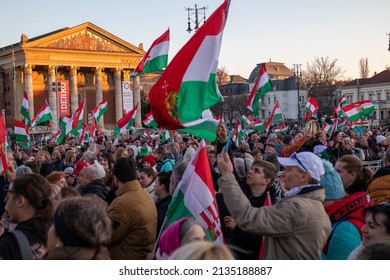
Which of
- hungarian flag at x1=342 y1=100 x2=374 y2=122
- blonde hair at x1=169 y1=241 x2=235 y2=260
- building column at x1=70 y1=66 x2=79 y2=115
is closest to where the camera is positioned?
blonde hair at x1=169 y1=241 x2=235 y2=260

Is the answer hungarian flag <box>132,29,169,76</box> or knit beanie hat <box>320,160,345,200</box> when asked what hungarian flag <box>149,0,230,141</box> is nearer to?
knit beanie hat <box>320,160,345,200</box>

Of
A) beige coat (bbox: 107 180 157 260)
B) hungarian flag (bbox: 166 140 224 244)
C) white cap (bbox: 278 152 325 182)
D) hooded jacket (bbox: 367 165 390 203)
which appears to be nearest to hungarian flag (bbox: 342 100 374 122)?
hooded jacket (bbox: 367 165 390 203)

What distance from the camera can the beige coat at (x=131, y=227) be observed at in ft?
16.1

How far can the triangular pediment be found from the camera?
5906 cm

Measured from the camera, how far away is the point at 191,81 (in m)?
5.18

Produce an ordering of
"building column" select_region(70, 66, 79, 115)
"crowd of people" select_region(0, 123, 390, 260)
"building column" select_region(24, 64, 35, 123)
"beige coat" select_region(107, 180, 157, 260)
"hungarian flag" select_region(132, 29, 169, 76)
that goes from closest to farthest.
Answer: "crowd of people" select_region(0, 123, 390, 260) → "beige coat" select_region(107, 180, 157, 260) → "hungarian flag" select_region(132, 29, 169, 76) → "building column" select_region(24, 64, 35, 123) → "building column" select_region(70, 66, 79, 115)

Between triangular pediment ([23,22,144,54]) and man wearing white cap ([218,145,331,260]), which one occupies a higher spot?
triangular pediment ([23,22,144,54])

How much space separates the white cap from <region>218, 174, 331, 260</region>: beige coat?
10.5 inches

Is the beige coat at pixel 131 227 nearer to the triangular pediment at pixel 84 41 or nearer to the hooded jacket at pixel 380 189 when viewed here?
the hooded jacket at pixel 380 189

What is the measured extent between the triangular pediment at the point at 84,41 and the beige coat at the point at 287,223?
57.2 meters

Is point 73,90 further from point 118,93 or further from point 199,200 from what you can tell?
point 199,200

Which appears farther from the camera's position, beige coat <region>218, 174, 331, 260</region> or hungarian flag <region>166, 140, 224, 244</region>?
hungarian flag <region>166, 140, 224, 244</region>

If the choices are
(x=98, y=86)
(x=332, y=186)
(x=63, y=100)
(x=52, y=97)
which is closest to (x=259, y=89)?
(x=332, y=186)

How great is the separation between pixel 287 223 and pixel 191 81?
194cm
